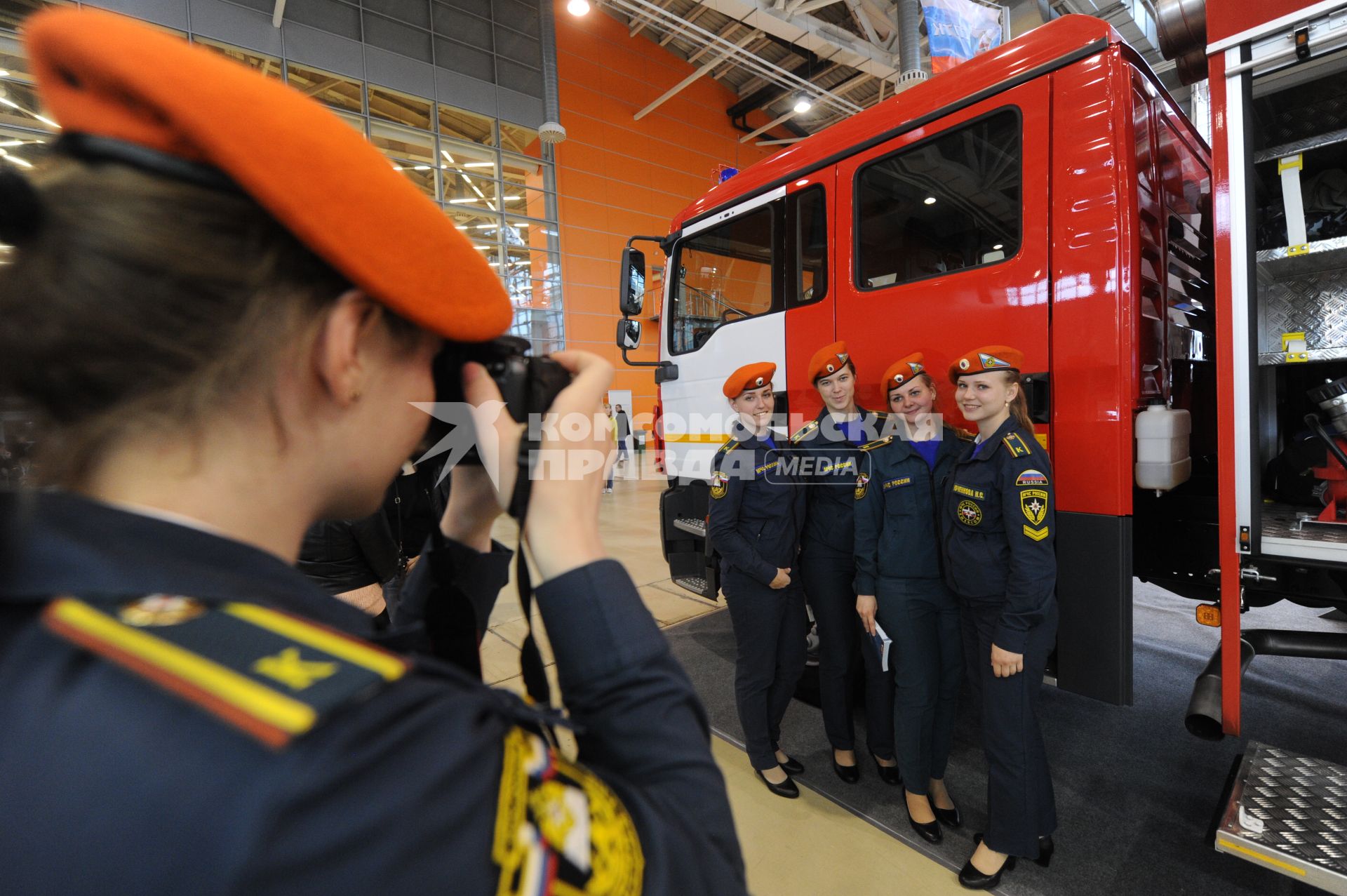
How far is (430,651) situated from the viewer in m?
0.68

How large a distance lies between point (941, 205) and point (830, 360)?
2.29 ft

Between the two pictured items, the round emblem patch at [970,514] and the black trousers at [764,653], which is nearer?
the round emblem patch at [970,514]

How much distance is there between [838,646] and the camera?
249 centimetres

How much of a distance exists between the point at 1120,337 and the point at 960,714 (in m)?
2.02

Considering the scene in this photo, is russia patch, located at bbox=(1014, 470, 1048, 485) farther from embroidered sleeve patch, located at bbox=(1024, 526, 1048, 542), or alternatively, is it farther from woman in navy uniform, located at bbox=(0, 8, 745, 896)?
woman in navy uniform, located at bbox=(0, 8, 745, 896)

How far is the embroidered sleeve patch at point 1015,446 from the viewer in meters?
1.83

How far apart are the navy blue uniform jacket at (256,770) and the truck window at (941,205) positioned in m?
2.21

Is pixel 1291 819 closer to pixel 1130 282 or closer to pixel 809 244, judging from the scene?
pixel 1130 282

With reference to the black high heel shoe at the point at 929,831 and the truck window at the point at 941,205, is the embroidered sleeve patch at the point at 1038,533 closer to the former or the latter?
the truck window at the point at 941,205

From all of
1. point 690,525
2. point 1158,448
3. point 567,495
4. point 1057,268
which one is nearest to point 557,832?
point 567,495

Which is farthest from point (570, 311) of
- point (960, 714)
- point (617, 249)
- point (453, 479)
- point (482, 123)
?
point (453, 479)

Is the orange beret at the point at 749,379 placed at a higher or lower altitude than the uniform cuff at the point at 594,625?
higher

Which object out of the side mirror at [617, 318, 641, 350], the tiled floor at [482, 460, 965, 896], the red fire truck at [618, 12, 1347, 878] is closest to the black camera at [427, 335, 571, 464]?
the tiled floor at [482, 460, 965, 896]

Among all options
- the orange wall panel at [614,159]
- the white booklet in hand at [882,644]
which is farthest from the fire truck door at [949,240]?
the orange wall panel at [614,159]
